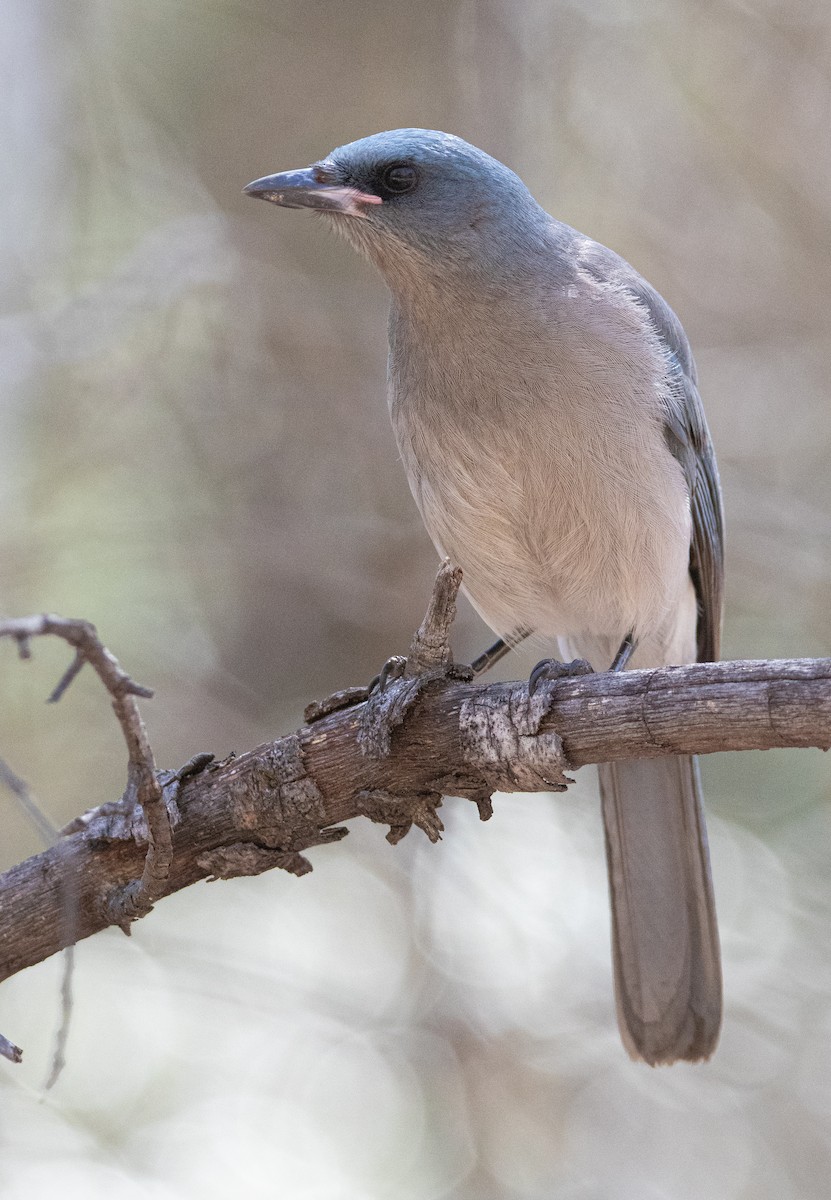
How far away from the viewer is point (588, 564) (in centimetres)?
387

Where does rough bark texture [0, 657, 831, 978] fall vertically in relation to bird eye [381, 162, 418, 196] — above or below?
below

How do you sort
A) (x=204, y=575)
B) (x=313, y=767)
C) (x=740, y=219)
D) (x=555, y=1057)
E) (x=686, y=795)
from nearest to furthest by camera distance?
(x=313, y=767) → (x=686, y=795) → (x=555, y=1057) → (x=204, y=575) → (x=740, y=219)

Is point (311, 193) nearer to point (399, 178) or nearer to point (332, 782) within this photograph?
point (399, 178)

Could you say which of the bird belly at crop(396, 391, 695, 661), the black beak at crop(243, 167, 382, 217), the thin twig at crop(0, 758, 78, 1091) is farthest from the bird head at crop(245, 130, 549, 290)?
the thin twig at crop(0, 758, 78, 1091)

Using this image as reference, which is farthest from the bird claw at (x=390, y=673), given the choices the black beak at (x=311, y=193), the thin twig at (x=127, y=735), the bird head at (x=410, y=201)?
the black beak at (x=311, y=193)

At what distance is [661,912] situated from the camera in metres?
4.16

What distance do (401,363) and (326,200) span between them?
19.7 inches

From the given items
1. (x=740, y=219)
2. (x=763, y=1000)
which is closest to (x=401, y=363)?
(x=763, y=1000)

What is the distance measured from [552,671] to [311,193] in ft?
5.00

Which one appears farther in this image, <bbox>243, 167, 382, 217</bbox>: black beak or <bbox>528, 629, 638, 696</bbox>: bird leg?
<bbox>243, 167, 382, 217</bbox>: black beak

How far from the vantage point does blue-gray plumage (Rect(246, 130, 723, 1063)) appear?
3645 millimetres

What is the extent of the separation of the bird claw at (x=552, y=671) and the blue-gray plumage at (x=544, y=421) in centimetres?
56

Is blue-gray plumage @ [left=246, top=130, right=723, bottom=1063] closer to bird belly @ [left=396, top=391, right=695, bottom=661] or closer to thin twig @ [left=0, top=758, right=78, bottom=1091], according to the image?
bird belly @ [left=396, top=391, right=695, bottom=661]

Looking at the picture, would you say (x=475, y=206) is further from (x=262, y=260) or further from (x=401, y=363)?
(x=262, y=260)
